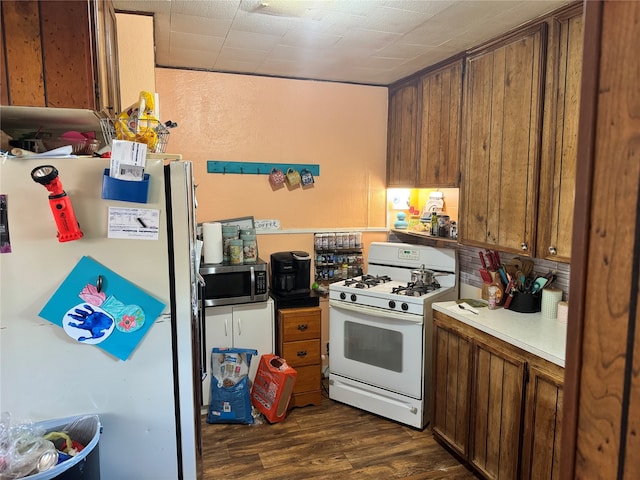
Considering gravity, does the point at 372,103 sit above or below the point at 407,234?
above

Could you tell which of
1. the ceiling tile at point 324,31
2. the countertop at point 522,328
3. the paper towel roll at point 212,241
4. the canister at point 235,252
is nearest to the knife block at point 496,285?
the countertop at point 522,328

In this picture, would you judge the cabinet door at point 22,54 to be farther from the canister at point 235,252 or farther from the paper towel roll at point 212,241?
the canister at point 235,252

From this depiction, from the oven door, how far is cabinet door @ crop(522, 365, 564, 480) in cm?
87

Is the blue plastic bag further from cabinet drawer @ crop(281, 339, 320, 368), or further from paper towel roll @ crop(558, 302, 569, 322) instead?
paper towel roll @ crop(558, 302, 569, 322)

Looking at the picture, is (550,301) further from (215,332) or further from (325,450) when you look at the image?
(215,332)

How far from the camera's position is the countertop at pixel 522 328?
2100 mm

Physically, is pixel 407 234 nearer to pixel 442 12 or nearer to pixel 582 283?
pixel 442 12

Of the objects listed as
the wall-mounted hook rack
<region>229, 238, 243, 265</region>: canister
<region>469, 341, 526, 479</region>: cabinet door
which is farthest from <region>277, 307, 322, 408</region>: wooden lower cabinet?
<region>469, 341, 526, 479</region>: cabinet door

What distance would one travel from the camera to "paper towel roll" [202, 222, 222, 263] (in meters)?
3.29

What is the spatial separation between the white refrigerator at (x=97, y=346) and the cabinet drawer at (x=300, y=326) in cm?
176

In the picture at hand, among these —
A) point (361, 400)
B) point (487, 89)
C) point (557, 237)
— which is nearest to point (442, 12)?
point (487, 89)

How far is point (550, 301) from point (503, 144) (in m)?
0.92

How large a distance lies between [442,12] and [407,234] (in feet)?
6.25

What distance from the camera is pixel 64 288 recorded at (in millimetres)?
1419
